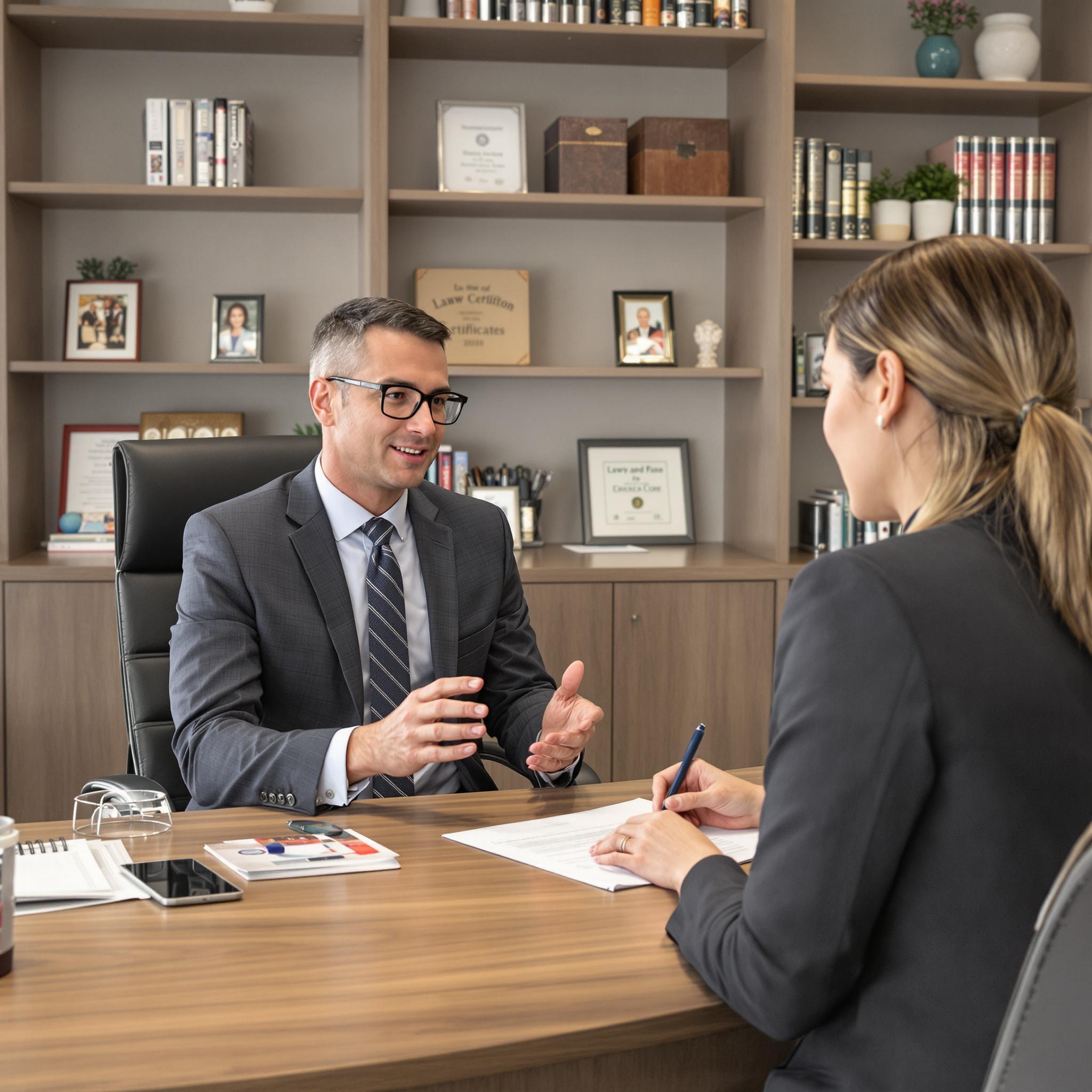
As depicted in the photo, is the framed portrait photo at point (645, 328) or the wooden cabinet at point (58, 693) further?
the framed portrait photo at point (645, 328)

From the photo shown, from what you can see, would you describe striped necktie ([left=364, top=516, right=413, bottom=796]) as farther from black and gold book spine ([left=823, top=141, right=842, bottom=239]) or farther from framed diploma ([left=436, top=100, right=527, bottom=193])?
black and gold book spine ([left=823, top=141, right=842, bottom=239])

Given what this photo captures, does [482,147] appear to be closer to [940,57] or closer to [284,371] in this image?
[284,371]

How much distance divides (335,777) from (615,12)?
2.57m

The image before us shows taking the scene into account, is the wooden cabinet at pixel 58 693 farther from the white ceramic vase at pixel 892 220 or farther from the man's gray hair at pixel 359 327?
the white ceramic vase at pixel 892 220

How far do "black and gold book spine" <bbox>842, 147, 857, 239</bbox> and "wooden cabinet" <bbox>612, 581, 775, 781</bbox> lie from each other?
1068mm

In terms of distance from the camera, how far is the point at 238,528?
186 centimetres

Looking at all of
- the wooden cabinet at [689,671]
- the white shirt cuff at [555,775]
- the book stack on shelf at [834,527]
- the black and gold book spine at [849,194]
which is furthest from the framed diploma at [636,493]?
the white shirt cuff at [555,775]

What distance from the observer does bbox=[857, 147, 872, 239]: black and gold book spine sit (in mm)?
3467

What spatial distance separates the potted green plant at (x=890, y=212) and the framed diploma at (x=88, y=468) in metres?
2.22

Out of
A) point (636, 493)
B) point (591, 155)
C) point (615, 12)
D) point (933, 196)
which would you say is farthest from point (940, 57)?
point (636, 493)

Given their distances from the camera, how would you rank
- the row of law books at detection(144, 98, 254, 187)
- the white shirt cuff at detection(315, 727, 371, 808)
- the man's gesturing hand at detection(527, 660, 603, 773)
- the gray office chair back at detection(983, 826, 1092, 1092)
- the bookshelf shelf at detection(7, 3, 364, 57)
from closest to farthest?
1. the gray office chair back at detection(983, 826, 1092, 1092)
2. the white shirt cuff at detection(315, 727, 371, 808)
3. the man's gesturing hand at detection(527, 660, 603, 773)
4. the bookshelf shelf at detection(7, 3, 364, 57)
5. the row of law books at detection(144, 98, 254, 187)

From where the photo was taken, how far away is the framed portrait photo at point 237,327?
3455mm

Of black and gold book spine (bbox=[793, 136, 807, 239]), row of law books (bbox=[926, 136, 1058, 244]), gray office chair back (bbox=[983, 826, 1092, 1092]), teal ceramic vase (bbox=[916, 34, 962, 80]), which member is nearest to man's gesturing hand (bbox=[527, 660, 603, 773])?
gray office chair back (bbox=[983, 826, 1092, 1092])

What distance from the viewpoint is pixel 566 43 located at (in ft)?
11.1
